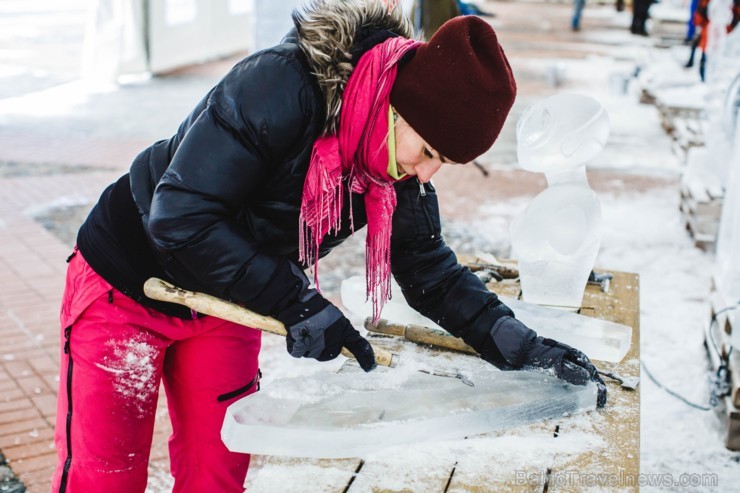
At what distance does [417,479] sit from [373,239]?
567 mm

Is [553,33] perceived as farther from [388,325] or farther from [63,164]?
[388,325]

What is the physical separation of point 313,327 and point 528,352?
592 millimetres

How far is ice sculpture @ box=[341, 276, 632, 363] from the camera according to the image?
2.27 m

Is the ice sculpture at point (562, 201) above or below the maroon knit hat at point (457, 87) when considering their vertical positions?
below

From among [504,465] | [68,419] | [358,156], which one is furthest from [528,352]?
[68,419]

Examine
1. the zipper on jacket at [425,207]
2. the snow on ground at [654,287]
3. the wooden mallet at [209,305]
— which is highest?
the zipper on jacket at [425,207]

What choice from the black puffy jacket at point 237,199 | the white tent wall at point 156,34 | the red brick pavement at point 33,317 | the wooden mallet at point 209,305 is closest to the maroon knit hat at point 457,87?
the black puffy jacket at point 237,199

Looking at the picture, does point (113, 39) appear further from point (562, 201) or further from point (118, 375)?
point (118, 375)

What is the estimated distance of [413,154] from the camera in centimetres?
175

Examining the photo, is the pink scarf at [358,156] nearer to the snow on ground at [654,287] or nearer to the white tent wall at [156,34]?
the snow on ground at [654,287]

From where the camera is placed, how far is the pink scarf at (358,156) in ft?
5.46

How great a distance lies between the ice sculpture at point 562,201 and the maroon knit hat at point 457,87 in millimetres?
955

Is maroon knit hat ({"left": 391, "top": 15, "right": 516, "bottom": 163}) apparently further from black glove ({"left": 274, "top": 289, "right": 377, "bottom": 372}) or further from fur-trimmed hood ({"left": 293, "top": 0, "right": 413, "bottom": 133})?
black glove ({"left": 274, "top": 289, "right": 377, "bottom": 372})

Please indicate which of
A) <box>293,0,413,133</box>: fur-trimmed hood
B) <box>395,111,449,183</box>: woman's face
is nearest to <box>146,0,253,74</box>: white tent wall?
<box>293,0,413,133</box>: fur-trimmed hood
